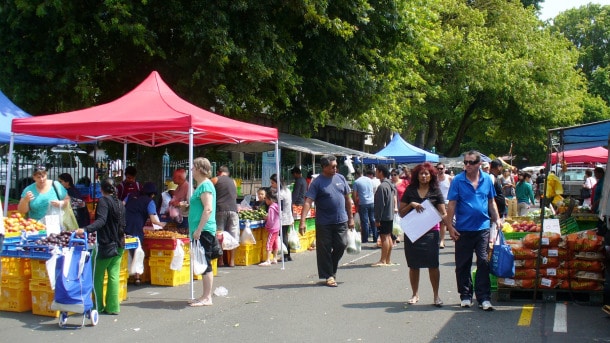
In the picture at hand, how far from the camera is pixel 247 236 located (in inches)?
480

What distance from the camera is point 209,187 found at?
27.2 ft

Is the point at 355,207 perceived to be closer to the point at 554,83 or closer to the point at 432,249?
the point at 432,249

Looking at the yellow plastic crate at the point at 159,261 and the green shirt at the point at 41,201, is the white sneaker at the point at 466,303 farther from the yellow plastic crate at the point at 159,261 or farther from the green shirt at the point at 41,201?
the green shirt at the point at 41,201

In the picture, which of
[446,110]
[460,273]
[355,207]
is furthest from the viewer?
[446,110]

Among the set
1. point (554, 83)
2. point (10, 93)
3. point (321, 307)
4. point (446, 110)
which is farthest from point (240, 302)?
point (554, 83)

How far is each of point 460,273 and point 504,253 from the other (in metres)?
0.63

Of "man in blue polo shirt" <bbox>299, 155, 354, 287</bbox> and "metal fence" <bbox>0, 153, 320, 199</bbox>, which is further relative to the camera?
"metal fence" <bbox>0, 153, 320, 199</bbox>

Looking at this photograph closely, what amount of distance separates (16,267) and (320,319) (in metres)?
3.81

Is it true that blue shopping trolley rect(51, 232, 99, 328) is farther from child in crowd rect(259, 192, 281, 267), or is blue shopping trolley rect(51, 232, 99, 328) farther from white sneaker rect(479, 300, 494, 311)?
child in crowd rect(259, 192, 281, 267)

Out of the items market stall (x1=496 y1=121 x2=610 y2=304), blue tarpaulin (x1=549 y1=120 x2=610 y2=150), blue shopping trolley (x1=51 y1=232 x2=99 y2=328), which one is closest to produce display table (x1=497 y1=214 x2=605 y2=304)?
market stall (x1=496 y1=121 x2=610 y2=304)

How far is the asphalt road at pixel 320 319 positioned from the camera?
6953mm

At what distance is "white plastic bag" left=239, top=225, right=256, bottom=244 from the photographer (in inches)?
478

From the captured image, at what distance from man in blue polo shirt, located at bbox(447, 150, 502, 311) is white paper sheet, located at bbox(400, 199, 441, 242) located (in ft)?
0.73

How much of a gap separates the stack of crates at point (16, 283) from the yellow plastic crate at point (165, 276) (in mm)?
2181
